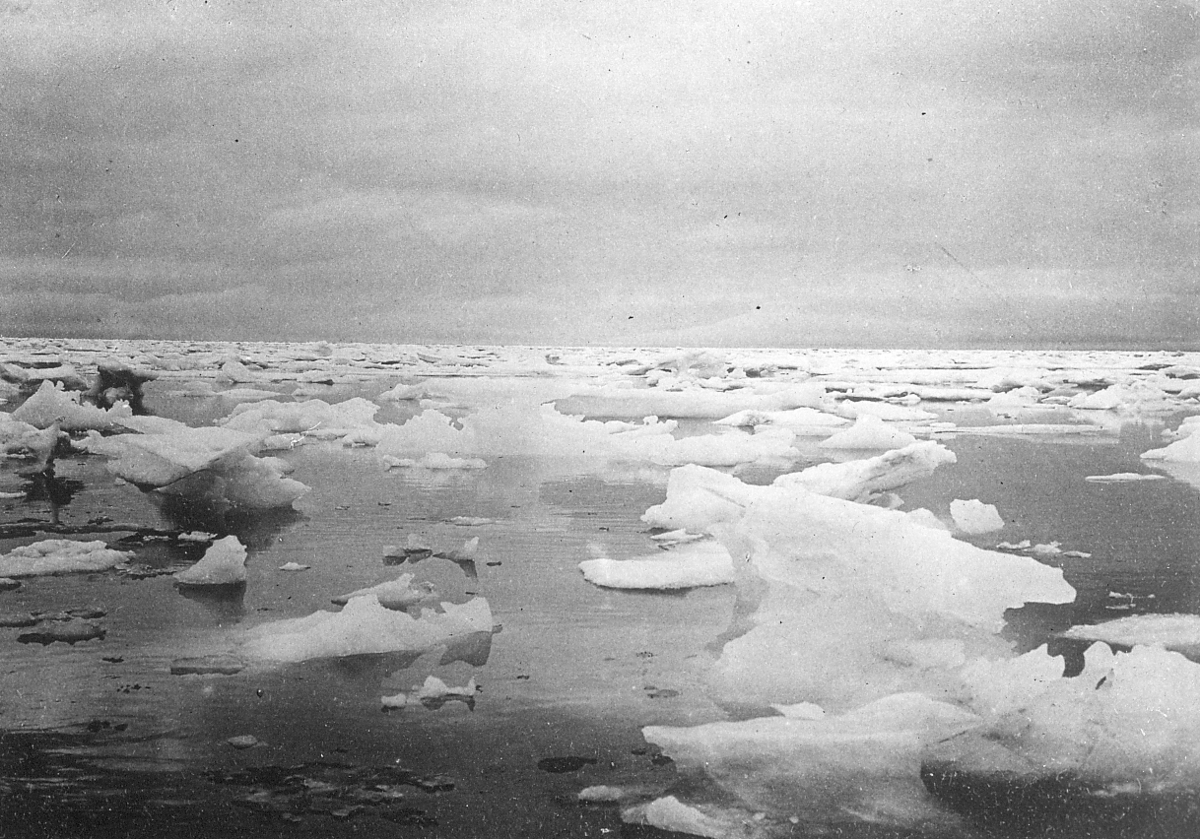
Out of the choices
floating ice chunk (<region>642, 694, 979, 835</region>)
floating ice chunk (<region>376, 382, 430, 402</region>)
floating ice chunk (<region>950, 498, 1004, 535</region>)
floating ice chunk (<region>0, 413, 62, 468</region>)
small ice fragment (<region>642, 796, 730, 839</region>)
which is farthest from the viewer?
floating ice chunk (<region>376, 382, 430, 402</region>)

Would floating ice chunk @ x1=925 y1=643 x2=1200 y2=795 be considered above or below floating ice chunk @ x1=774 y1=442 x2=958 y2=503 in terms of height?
below

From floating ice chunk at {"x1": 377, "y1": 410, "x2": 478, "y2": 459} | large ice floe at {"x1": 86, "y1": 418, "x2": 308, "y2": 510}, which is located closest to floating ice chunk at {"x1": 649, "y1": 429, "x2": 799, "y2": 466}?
floating ice chunk at {"x1": 377, "y1": 410, "x2": 478, "y2": 459}

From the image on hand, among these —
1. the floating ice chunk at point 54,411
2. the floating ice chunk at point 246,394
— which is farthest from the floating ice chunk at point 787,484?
the floating ice chunk at point 54,411

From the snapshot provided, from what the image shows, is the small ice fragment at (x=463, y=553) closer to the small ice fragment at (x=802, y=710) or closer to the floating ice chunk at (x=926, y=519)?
the small ice fragment at (x=802, y=710)

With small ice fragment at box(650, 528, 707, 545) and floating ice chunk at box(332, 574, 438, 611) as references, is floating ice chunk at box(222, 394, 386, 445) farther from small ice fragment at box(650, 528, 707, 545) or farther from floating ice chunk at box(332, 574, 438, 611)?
small ice fragment at box(650, 528, 707, 545)

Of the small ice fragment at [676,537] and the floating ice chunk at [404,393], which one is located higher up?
the floating ice chunk at [404,393]

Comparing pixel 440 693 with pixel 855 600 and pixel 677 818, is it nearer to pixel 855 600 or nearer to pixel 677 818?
pixel 677 818
